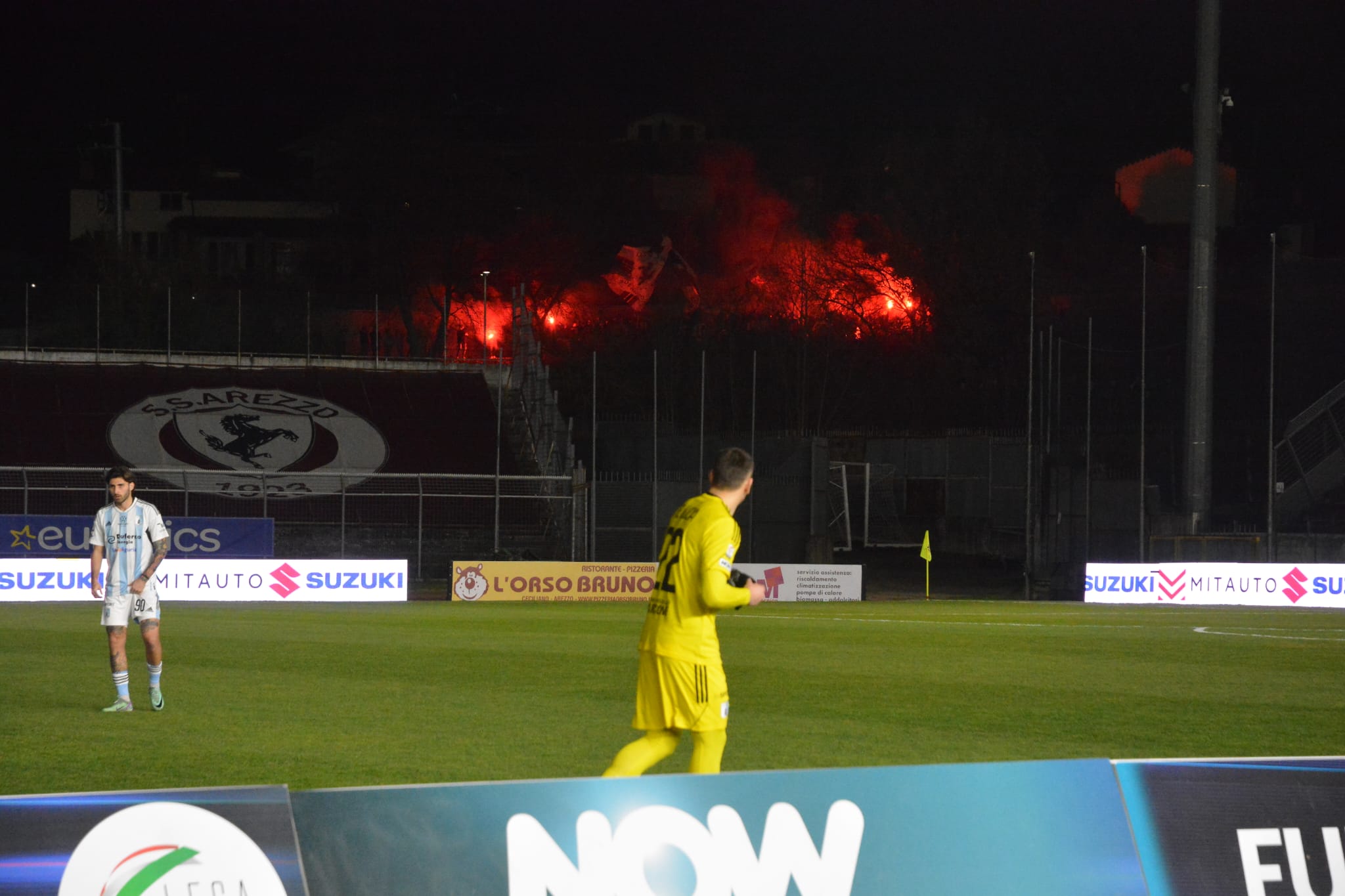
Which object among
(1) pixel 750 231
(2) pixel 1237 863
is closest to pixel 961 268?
(1) pixel 750 231

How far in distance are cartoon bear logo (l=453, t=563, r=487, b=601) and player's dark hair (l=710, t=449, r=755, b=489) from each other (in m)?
24.9

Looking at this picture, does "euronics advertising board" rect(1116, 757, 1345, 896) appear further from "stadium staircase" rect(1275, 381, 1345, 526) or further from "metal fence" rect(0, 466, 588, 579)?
"stadium staircase" rect(1275, 381, 1345, 526)

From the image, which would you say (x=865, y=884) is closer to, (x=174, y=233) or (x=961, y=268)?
(x=961, y=268)

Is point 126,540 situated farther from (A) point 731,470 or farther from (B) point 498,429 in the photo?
(B) point 498,429

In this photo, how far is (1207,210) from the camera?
3850 cm

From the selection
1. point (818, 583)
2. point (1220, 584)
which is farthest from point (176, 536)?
point (1220, 584)

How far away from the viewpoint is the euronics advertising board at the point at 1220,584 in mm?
30328

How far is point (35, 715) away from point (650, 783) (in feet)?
29.4

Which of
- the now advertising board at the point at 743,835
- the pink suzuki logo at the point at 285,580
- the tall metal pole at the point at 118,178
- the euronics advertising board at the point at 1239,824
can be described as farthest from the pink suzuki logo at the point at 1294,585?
the tall metal pole at the point at 118,178

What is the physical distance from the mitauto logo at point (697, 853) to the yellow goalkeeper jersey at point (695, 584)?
1499 millimetres

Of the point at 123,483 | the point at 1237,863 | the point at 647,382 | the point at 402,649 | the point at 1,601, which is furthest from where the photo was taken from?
the point at 647,382

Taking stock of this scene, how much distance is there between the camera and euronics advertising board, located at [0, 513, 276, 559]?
32.6 metres

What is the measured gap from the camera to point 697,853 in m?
5.29

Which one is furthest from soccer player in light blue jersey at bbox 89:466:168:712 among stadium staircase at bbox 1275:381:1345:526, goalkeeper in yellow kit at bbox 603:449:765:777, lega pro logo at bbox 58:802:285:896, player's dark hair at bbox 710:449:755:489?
stadium staircase at bbox 1275:381:1345:526
